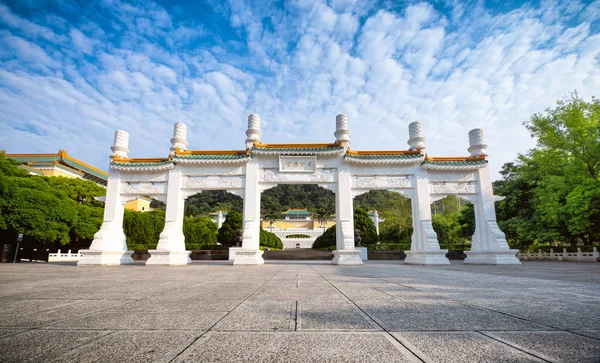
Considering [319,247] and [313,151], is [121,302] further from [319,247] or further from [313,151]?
[319,247]

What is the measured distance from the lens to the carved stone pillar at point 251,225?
37.7 feet

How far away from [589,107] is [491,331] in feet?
67.7

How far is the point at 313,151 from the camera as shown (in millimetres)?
12500

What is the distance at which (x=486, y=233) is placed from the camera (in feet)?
41.2

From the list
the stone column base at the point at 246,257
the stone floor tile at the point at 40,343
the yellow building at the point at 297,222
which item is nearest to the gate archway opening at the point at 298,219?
the yellow building at the point at 297,222

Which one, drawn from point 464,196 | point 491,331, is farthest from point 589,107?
point 491,331

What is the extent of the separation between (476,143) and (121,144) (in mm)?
15400

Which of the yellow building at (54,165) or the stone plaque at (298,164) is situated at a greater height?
the yellow building at (54,165)

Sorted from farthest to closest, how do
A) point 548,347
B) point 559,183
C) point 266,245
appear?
1. point 266,245
2. point 559,183
3. point 548,347

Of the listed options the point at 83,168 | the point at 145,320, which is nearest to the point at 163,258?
the point at 145,320

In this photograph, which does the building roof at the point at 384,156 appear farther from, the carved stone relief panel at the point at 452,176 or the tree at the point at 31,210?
the tree at the point at 31,210

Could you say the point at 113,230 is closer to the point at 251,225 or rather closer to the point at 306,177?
the point at 251,225

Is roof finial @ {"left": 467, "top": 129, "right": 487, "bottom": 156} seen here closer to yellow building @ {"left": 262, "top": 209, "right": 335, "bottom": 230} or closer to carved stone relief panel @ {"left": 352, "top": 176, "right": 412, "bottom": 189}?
carved stone relief panel @ {"left": 352, "top": 176, "right": 412, "bottom": 189}

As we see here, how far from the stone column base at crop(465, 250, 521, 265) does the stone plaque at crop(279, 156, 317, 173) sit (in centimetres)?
768
